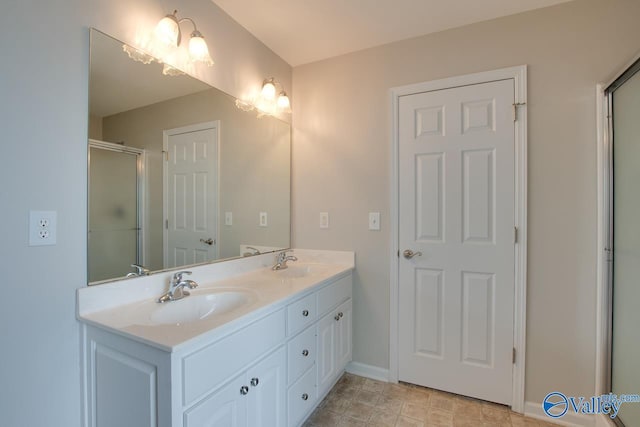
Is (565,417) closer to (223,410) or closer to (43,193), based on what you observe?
(223,410)

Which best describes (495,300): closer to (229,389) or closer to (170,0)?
(229,389)

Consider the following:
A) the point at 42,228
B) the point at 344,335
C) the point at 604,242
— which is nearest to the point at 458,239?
the point at 604,242

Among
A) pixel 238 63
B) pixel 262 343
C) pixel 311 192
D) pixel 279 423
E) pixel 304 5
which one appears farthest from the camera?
pixel 311 192

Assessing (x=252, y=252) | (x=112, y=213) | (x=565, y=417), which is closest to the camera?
(x=112, y=213)

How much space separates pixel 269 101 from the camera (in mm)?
2135

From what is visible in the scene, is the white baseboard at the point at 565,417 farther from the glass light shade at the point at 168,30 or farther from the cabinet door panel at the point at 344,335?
the glass light shade at the point at 168,30

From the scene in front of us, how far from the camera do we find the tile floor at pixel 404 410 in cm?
167

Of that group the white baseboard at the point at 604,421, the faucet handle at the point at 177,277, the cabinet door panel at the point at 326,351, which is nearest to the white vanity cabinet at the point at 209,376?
the cabinet door panel at the point at 326,351

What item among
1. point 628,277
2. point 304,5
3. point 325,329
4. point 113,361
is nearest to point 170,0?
point 304,5

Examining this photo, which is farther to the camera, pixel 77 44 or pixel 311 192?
pixel 311 192

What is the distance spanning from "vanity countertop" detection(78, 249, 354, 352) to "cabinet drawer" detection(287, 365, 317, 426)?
468 mm

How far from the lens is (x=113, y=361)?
103cm

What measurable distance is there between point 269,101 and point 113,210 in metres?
1.29

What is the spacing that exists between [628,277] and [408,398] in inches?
53.7
